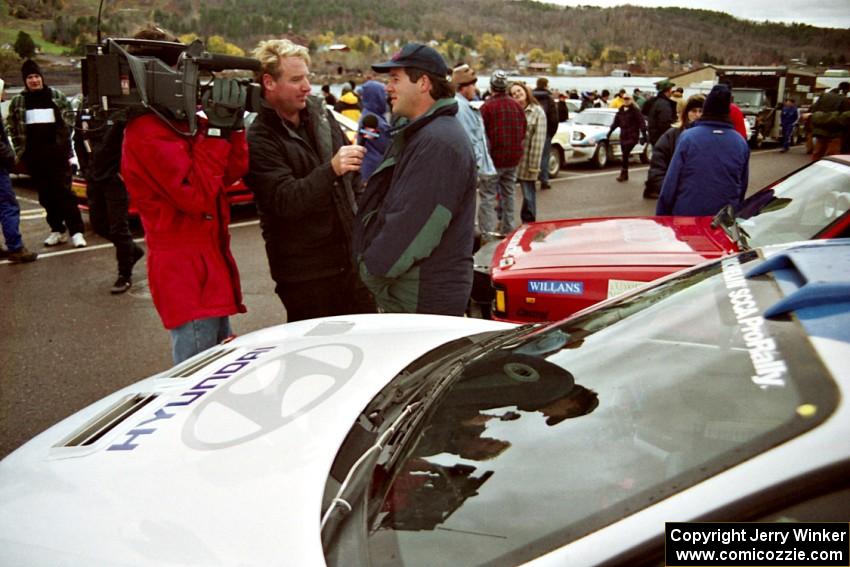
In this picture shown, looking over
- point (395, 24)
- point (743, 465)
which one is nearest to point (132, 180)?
point (743, 465)

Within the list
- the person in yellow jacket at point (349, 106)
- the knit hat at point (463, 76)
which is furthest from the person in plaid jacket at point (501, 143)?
the person in yellow jacket at point (349, 106)

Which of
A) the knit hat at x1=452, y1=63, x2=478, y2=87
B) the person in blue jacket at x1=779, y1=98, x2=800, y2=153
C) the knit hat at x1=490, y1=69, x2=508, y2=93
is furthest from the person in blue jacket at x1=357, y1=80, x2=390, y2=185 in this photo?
the person in blue jacket at x1=779, y1=98, x2=800, y2=153

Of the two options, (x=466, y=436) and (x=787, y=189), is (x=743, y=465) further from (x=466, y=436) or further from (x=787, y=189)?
(x=787, y=189)

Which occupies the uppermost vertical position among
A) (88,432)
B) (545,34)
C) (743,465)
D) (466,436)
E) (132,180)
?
(545,34)

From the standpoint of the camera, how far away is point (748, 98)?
22.2m

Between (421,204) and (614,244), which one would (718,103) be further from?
(421,204)

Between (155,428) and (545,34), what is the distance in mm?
109624

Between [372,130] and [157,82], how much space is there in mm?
1511

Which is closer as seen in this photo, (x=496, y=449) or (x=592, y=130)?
(x=496, y=449)

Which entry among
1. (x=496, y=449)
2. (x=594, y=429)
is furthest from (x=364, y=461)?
(x=594, y=429)

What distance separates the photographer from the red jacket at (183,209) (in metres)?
2.66

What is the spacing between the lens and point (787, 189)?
13.4ft

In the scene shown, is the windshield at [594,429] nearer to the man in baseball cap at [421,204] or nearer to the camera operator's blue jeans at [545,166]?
the man in baseball cap at [421,204]

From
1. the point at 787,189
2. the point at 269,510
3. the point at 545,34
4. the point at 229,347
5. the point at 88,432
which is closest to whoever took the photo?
the point at 269,510
